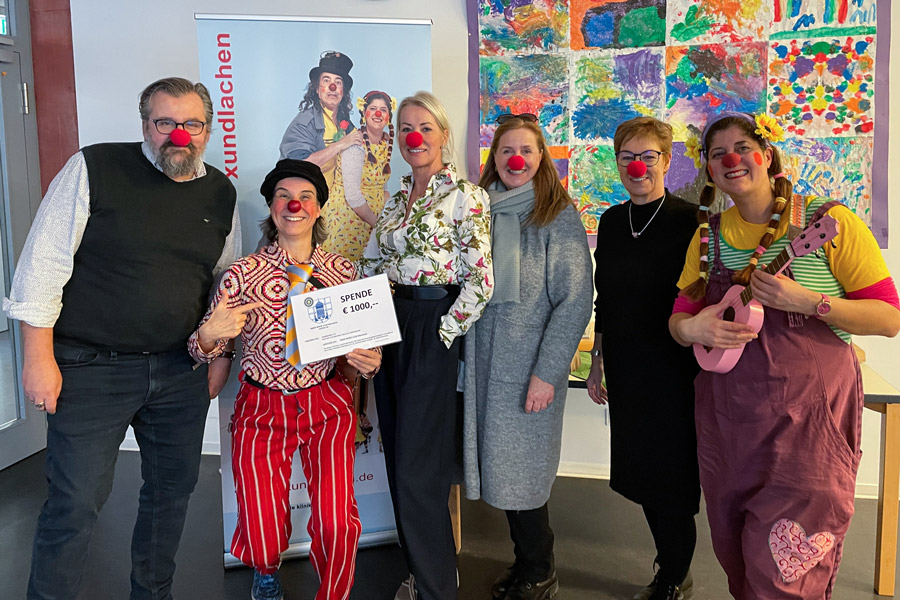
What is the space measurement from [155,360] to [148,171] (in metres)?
0.61

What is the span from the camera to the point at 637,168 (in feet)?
7.06

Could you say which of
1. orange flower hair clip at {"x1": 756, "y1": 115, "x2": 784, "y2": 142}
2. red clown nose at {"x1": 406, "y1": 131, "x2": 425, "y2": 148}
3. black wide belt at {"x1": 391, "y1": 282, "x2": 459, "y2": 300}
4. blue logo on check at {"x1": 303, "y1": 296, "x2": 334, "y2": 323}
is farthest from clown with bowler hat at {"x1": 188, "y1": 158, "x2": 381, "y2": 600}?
orange flower hair clip at {"x1": 756, "y1": 115, "x2": 784, "y2": 142}

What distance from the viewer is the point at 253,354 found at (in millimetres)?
2248

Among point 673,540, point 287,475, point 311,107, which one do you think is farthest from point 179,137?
point 673,540

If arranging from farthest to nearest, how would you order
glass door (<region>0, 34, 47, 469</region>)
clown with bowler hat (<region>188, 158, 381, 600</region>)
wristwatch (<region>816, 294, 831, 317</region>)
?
glass door (<region>0, 34, 47, 469</region>) → clown with bowler hat (<region>188, 158, 381, 600</region>) → wristwatch (<region>816, 294, 831, 317</region>)

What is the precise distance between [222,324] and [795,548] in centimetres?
179

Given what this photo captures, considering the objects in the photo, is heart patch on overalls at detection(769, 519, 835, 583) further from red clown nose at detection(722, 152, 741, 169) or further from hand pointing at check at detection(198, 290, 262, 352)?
hand pointing at check at detection(198, 290, 262, 352)

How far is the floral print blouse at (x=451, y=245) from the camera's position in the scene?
214 cm

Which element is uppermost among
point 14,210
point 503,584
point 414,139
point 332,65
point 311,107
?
point 332,65

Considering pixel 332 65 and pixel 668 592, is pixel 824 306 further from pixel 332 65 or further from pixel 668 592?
pixel 332 65

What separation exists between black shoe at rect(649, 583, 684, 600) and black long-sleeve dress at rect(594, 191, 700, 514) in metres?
0.35

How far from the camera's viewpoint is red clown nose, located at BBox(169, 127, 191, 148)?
2.02 meters

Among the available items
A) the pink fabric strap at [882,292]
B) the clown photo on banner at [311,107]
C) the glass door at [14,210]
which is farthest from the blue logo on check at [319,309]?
the glass door at [14,210]

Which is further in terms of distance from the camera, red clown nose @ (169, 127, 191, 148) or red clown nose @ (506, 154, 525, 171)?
red clown nose @ (506, 154, 525, 171)
